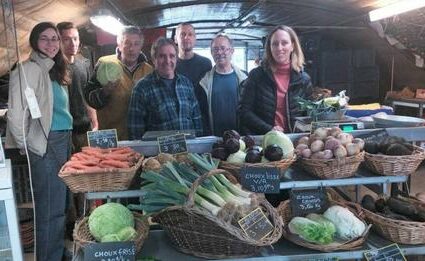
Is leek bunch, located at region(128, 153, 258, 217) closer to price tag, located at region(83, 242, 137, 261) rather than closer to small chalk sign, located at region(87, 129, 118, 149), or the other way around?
price tag, located at region(83, 242, 137, 261)

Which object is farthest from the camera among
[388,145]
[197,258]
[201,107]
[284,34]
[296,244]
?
[201,107]

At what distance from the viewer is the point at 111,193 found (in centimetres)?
176

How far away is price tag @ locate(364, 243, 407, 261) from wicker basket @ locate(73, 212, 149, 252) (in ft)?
2.96

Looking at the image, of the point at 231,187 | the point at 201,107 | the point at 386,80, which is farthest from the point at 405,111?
the point at 231,187

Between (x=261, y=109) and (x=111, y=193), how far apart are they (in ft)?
4.01

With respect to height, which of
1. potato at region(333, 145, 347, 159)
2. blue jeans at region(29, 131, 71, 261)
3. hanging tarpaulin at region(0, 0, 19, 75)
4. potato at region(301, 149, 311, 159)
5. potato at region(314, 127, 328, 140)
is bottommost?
blue jeans at region(29, 131, 71, 261)

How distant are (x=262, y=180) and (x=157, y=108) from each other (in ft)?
4.02

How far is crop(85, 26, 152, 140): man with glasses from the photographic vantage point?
3.23 m

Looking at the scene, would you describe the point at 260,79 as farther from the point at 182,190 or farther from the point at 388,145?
the point at 182,190

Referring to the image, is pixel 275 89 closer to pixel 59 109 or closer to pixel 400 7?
pixel 59 109

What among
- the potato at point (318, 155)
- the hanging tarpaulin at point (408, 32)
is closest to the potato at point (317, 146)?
the potato at point (318, 155)

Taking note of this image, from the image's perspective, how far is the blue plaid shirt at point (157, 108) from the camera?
2.72 meters

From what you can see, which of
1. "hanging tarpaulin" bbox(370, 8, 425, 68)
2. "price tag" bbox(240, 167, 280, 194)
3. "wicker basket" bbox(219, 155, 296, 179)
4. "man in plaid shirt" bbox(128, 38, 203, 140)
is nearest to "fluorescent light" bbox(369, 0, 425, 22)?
"hanging tarpaulin" bbox(370, 8, 425, 68)

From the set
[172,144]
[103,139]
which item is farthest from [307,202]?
[103,139]
